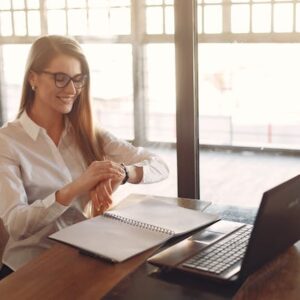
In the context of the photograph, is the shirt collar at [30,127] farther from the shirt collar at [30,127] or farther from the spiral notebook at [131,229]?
the spiral notebook at [131,229]

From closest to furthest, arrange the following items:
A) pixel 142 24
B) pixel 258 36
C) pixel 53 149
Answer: pixel 53 149
pixel 258 36
pixel 142 24

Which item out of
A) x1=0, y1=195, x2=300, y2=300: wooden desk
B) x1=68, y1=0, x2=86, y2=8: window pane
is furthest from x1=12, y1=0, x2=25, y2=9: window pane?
x1=0, y1=195, x2=300, y2=300: wooden desk

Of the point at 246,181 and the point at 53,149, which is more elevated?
the point at 53,149

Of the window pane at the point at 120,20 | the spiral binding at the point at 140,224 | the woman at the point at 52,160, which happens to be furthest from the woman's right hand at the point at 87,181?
the window pane at the point at 120,20

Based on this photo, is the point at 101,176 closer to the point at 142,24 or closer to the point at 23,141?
the point at 23,141

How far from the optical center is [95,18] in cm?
289

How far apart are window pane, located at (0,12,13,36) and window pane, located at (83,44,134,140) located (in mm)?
490

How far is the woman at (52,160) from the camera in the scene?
1.56 meters

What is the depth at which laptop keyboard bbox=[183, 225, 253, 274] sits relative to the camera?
3.75 ft

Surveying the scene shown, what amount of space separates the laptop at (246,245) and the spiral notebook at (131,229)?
76 millimetres

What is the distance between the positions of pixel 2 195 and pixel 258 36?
1585mm

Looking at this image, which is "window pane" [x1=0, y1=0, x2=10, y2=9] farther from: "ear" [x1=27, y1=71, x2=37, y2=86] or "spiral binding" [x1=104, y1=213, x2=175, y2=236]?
"spiral binding" [x1=104, y1=213, x2=175, y2=236]

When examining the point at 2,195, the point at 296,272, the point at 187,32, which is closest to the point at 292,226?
the point at 296,272

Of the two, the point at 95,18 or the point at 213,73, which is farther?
the point at 95,18
